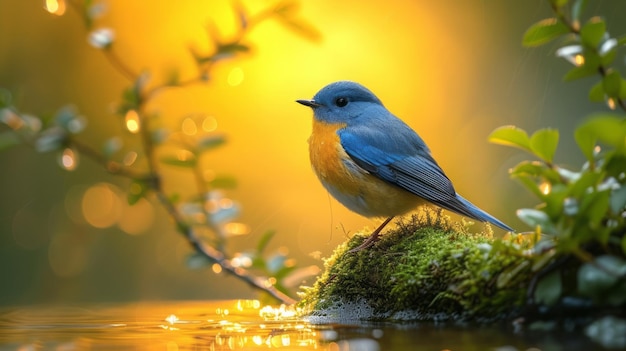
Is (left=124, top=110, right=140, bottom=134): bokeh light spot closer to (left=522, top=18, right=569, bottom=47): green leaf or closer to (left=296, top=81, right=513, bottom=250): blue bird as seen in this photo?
(left=296, top=81, right=513, bottom=250): blue bird

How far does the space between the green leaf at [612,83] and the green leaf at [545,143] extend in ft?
0.84

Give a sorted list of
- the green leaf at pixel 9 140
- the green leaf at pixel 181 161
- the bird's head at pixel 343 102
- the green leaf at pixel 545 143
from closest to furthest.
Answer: the green leaf at pixel 545 143 < the green leaf at pixel 9 140 < the green leaf at pixel 181 161 < the bird's head at pixel 343 102

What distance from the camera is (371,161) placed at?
3762mm

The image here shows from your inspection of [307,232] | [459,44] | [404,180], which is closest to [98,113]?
[307,232]

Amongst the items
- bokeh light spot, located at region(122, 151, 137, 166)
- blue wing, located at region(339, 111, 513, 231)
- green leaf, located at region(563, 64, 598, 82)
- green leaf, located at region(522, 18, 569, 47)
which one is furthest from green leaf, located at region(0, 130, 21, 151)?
green leaf, located at region(563, 64, 598, 82)

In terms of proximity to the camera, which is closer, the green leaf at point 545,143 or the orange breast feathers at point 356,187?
the green leaf at point 545,143

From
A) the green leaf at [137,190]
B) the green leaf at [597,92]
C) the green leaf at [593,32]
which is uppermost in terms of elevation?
the green leaf at [137,190]

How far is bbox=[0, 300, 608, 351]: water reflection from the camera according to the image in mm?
1855

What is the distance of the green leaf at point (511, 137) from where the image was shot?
7.06 feet

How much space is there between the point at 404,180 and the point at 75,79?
20.9 ft

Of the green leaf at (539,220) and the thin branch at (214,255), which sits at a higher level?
the thin branch at (214,255)

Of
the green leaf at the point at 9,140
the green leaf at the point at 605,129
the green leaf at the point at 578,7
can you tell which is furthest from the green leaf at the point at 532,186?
the green leaf at the point at 9,140

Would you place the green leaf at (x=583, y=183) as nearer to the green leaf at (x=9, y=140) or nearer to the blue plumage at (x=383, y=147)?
the blue plumage at (x=383, y=147)

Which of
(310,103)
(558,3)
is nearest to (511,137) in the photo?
(558,3)
